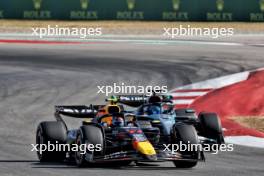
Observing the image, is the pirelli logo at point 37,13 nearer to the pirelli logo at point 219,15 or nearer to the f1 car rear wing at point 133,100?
the pirelli logo at point 219,15

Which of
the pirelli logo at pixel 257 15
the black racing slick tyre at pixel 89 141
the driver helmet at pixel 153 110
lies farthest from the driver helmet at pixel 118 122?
the pirelli logo at pixel 257 15

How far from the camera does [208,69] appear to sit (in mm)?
25031

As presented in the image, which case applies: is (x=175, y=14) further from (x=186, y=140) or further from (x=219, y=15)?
(x=186, y=140)

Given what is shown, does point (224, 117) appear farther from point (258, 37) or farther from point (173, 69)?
point (258, 37)

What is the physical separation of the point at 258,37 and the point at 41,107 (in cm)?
2043

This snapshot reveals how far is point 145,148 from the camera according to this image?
40.3ft

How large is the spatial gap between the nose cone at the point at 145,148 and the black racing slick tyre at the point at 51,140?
1898mm

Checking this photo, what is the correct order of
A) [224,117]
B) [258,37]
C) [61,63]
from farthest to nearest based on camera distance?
[258,37] < [61,63] < [224,117]

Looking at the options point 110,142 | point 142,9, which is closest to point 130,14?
point 142,9

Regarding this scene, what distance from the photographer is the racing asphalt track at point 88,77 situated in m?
12.7

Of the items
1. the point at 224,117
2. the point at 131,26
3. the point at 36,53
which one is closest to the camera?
the point at 224,117

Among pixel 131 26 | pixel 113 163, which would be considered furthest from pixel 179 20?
pixel 113 163

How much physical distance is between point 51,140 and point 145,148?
2.16 m

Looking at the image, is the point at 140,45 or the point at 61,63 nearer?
the point at 61,63
